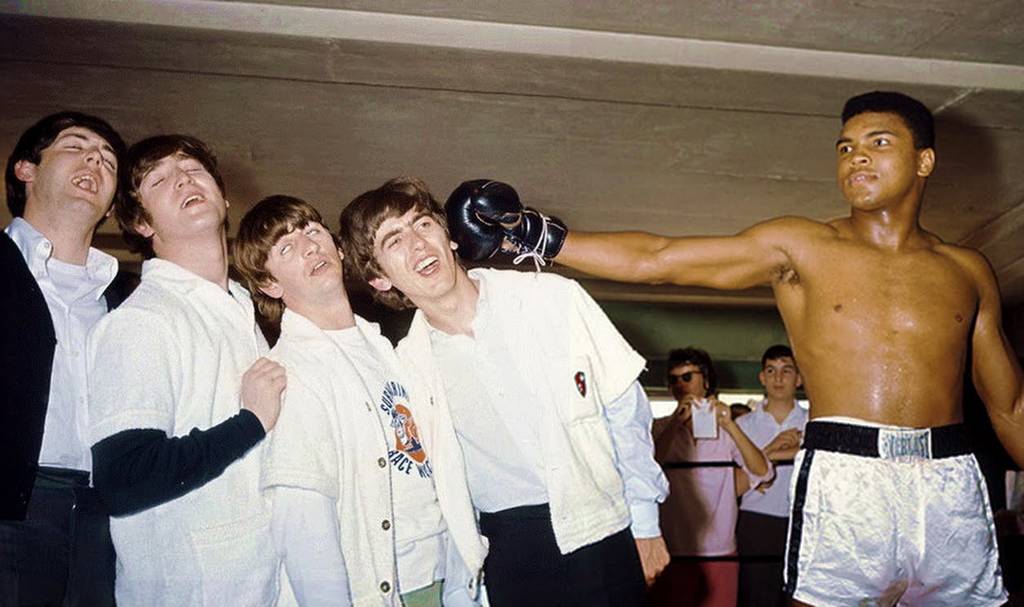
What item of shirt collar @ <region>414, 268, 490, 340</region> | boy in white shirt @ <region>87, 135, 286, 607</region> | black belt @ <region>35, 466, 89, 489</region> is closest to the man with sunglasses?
shirt collar @ <region>414, 268, 490, 340</region>

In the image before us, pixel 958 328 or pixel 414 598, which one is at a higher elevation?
pixel 958 328

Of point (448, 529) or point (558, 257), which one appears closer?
point (448, 529)

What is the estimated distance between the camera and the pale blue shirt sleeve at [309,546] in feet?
5.98

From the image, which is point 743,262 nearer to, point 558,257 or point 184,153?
point 558,257

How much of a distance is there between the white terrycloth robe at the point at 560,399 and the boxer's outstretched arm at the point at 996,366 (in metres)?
1.27

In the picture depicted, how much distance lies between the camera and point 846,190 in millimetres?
2717

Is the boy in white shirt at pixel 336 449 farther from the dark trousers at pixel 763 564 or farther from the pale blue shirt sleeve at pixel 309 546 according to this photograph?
the dark trousers at pixel 763 564

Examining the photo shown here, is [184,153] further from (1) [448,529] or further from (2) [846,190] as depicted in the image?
(2) [846,190]

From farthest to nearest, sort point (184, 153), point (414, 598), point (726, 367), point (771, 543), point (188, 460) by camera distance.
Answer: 1. point (726, 367)
2. point (771, 543)
3. point (184, 153)
4. point (414, 598)
5. point (188, 460)

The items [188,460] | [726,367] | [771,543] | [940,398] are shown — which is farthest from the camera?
[726,367]

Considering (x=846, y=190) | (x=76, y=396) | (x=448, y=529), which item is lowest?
(x=448, y=529)

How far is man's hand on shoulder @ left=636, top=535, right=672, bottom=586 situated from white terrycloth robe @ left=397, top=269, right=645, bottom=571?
0.31 ft

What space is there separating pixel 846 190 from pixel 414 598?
183cm

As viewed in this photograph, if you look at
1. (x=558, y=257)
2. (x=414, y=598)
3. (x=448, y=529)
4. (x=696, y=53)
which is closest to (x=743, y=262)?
(x=558, y=257)
